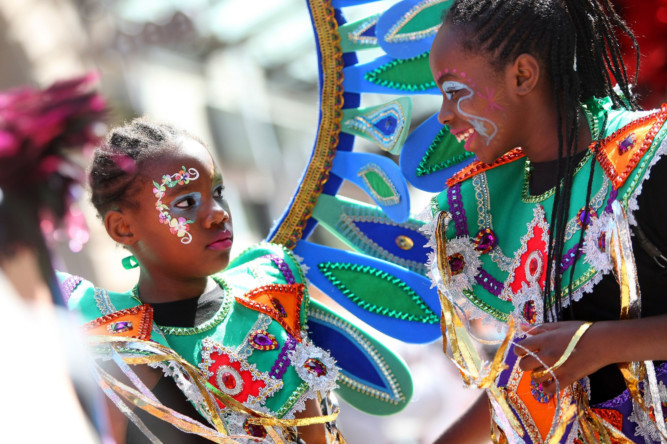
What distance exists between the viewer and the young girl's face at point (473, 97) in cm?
145

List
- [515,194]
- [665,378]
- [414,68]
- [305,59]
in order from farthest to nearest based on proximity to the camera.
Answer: [305,59] < [414,68] < [515,194] < [665,378]

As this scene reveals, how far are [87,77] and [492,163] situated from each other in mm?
1187

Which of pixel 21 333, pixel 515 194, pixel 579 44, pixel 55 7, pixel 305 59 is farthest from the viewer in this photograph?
pixel 305 59

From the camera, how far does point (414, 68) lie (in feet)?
6.11

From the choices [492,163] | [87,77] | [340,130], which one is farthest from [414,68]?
[87,77]

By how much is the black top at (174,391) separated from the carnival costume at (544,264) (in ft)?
1.70

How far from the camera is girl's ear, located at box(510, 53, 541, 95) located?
1426 mm

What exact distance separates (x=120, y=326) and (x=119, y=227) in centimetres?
23

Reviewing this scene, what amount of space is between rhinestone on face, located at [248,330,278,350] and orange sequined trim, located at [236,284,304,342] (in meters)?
0.05

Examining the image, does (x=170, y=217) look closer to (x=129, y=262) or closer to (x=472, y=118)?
(x=129, y=262)

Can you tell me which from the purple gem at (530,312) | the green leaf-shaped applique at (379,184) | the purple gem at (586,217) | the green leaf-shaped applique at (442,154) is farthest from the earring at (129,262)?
the purple gem at (586,217)

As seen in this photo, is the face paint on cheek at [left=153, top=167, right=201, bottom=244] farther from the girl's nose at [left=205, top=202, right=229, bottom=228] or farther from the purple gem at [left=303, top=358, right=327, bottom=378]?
the purple gem at [left=303, top=358, right=327, bottom=378]

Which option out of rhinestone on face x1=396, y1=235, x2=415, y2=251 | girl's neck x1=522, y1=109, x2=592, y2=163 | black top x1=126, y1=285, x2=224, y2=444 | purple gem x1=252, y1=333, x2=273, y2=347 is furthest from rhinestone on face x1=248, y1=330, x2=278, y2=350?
girl's neck x1=522, y1=109, x2=592, y2=163

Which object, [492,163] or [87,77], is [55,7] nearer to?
[87,77]
